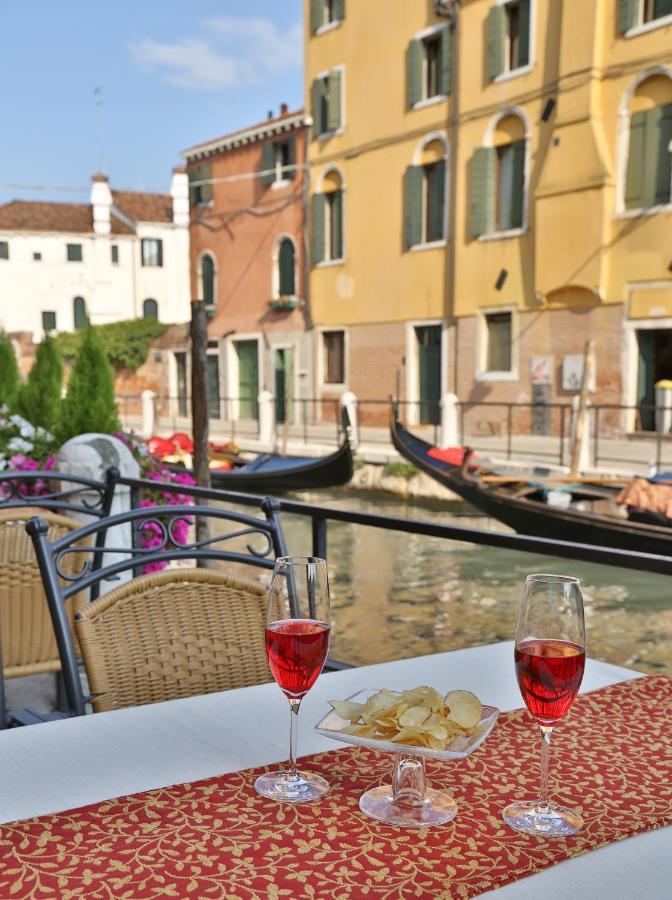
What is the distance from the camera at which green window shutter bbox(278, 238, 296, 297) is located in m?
18.9

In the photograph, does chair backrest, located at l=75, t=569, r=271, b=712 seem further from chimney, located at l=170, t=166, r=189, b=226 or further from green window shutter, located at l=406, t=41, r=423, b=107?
chimney, located at l=170, t=166, r=189, b=226

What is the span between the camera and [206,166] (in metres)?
21.2

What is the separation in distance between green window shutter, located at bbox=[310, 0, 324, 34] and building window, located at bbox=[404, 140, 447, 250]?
13.2 ft

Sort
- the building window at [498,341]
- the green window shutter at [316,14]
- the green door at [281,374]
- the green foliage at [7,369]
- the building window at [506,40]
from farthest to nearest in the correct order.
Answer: the green door at [281,374] < the green window shutter at [316,14] < the building window at [498,341] < the building window at [506,40] < the green foliage at [7,369]

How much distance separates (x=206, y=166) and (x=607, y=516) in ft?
51.3

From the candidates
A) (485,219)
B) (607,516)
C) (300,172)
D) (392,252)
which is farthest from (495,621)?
(300,172)

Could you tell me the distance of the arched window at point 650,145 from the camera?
12.2m

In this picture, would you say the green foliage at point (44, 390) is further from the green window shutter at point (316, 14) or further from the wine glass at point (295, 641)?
the green window shutter at point (316, 14)

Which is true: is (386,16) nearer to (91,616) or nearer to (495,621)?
(495,621)

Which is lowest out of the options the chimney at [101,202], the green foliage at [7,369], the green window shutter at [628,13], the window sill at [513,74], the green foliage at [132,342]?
the green foliage at [7,369]

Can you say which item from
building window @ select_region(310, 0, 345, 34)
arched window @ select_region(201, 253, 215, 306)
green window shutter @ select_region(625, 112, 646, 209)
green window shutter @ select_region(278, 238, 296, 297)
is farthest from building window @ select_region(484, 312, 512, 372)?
arched window @ select_region(201, 253, 215, 306)

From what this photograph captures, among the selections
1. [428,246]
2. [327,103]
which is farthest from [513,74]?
[327,103]

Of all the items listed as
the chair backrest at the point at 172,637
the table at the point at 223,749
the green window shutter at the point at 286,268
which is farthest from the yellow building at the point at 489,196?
the table at the point at 223,749

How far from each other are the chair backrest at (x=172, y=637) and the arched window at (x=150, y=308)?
3306cm
